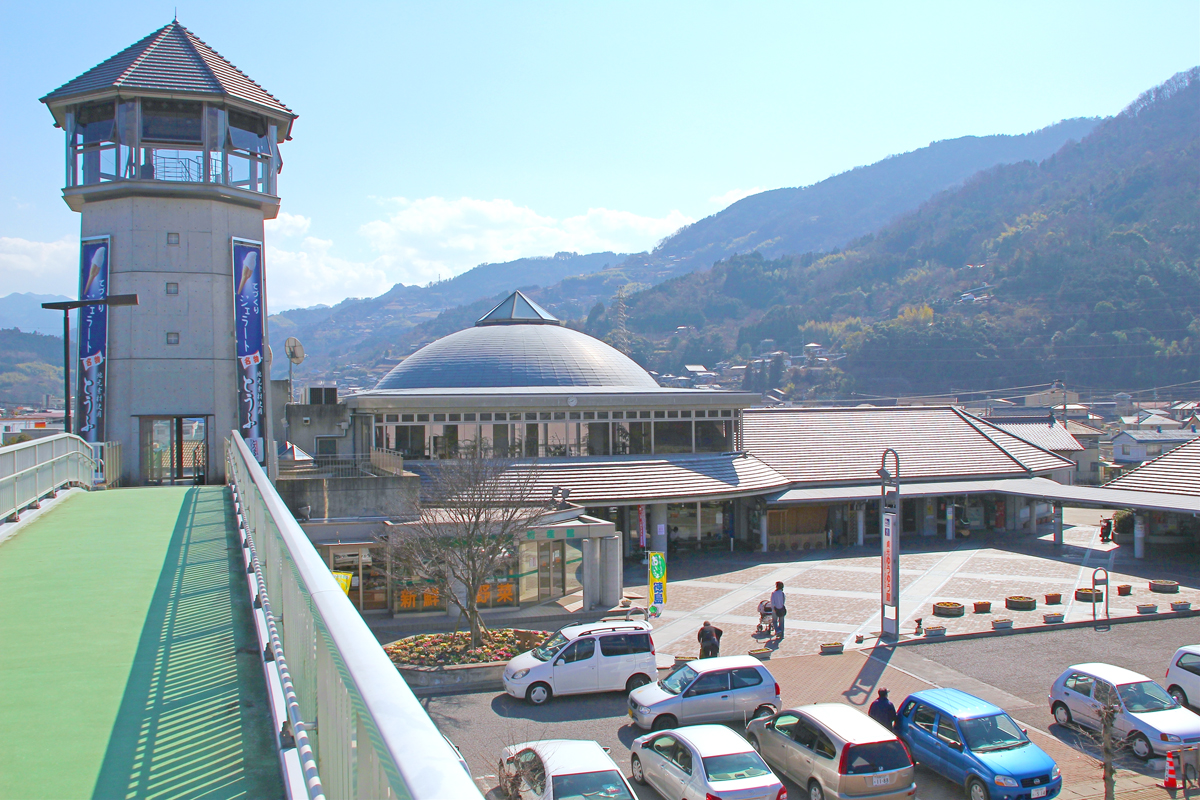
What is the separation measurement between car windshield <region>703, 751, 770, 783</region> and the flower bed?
8357mm

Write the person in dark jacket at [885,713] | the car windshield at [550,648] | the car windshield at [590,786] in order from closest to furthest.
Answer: the car windshield at [590,786], the person in dark jacket at [885,713], the car windshield at [550,648]

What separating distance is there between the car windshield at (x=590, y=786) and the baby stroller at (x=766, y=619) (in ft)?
35.6

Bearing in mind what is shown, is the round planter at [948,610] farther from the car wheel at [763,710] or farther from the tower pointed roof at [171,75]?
the tower pointed roof at [171,75]

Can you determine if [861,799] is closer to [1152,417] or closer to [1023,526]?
[1023,526]

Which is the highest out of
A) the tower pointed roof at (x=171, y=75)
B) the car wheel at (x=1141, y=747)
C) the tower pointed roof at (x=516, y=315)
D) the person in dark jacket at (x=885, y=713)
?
the tower pointed roof at (x=171, y=75)

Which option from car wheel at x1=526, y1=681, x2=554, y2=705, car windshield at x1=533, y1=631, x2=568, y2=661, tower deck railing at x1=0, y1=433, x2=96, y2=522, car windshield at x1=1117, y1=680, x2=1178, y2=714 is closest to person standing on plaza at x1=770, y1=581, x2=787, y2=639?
car windshield at x1=533, y1=631, x2=568, y2=661

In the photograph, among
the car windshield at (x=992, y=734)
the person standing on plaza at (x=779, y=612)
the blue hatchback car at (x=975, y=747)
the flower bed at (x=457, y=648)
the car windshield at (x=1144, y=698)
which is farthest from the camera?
the person standing on plaza at (x=779, y=612)

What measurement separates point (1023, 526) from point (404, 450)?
27857mm

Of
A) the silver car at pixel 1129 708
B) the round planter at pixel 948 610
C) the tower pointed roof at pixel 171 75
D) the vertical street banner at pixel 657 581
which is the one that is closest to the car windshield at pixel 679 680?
the silver car at pixel 1129 708

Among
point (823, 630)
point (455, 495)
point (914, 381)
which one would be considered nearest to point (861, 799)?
point (823, 630)

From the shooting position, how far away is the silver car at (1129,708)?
44.9 feet

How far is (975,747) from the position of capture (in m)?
13.0

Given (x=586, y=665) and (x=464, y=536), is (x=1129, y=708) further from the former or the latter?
(x=464, y=536)

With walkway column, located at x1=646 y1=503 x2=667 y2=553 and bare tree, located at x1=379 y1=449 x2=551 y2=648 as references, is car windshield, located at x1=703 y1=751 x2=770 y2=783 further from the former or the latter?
walkway column, located at x1=646 y1=503 x2=667 y2=553
